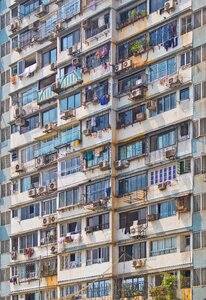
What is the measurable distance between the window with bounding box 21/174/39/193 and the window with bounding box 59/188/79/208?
3.01 m

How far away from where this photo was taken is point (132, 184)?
41.1 meters

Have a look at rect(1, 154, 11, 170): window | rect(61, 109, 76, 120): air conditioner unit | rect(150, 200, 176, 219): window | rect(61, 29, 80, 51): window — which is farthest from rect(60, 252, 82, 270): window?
rect(61, 29, 80, 51): window

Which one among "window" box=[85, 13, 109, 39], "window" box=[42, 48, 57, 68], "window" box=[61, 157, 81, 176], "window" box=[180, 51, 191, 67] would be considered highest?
"window" box=[85, 13, 109, 39]

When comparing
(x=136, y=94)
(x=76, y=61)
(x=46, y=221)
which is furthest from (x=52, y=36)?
(x=46, y=221)

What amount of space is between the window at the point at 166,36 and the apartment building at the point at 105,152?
0.17 feet

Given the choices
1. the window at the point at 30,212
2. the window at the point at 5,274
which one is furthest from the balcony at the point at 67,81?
the window at the point at 5,274

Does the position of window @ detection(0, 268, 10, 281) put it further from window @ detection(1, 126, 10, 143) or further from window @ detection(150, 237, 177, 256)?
window @ detection(150, 237, 177, 256)

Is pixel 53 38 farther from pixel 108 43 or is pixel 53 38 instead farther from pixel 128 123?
pixel 128 123

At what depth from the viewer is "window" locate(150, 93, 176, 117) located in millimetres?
39812

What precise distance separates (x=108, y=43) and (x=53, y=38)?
4477 millimetres

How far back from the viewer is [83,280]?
138 ft

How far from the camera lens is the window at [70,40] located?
45000mm

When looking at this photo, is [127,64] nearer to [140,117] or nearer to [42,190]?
[140,117]

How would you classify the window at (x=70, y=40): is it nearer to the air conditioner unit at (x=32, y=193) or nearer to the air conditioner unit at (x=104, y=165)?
the air conditioner unit at (x=104, y=165)
